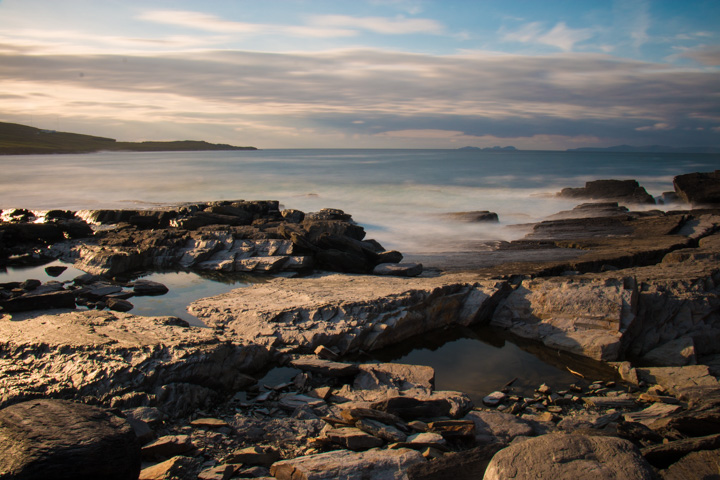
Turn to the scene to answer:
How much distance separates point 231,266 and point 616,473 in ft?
36.4

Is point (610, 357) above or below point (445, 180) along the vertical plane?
below

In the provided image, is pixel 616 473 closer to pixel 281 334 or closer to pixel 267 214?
pixel 281 334

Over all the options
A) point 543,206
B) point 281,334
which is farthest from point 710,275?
point 543,206

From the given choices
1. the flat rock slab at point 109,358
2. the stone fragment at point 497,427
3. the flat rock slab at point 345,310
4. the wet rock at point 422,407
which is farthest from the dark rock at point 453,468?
the flat rock slab at point 345,310

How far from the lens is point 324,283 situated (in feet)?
34.8

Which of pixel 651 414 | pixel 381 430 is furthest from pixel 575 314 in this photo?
pixel 381 430

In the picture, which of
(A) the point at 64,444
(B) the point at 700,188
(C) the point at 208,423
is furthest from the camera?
(B) the point at 700,188

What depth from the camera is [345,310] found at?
27.8 ft

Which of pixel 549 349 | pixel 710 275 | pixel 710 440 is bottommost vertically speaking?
pixel 549 349

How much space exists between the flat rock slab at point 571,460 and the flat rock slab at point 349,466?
84 cm

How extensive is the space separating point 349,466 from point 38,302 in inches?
277

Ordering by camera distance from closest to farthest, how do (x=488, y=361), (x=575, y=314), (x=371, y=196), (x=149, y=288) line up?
(x=488, y=361)
(x=575, y=314)
(x=149, y=288)
(x=371, y=196)

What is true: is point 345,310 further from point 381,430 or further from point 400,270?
point 400,270

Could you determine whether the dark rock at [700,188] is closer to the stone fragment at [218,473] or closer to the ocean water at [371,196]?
the ocean water at [371,196]
